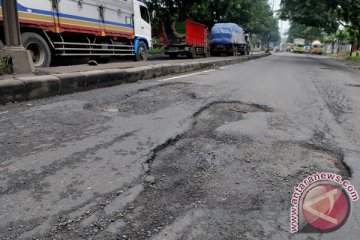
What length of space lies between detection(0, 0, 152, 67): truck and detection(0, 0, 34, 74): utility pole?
2353 millimetres

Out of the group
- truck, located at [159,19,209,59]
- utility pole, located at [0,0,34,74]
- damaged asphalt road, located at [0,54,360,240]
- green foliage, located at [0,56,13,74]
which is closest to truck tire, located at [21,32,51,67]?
utility pole, located at [0,0,34,74]

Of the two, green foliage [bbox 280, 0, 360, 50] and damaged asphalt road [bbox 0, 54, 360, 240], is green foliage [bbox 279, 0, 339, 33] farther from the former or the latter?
damaged asphalt road [bbox 0, 54, 360, 240]

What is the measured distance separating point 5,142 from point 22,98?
92.5 inches

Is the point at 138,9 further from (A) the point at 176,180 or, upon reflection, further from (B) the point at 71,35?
(A) the point at 176,180

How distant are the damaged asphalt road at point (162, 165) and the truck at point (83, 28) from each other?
4815mm

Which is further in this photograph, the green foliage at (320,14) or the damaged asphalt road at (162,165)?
the green foliage at (320,14)

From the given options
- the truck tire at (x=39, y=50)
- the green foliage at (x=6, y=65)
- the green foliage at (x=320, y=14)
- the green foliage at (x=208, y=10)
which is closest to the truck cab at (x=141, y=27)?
the truck tire at (x=39, y=50)

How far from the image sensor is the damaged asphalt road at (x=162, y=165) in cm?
214

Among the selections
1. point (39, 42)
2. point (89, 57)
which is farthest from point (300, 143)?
point (89, 57)

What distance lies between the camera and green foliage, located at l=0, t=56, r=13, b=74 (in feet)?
21.2

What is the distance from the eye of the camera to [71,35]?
11.7 metres

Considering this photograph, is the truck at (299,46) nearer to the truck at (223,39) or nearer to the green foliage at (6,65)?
the truck at (223,39)

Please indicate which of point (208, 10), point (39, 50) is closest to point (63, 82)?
point (39, 50)

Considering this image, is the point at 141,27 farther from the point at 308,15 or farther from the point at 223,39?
the point at 308,15
